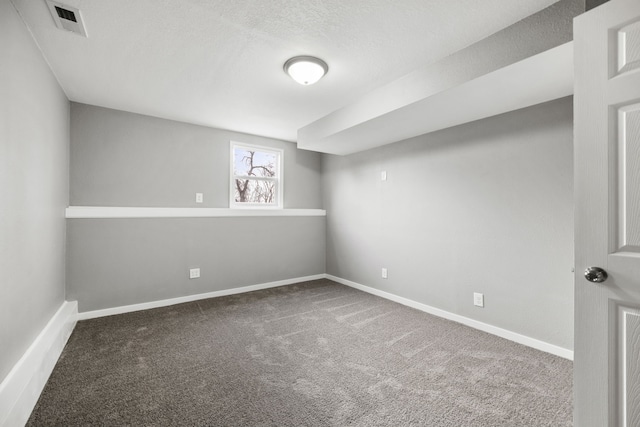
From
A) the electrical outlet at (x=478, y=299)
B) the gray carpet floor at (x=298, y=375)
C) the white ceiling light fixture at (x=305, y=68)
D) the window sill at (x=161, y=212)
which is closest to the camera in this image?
the gray carpet floor at (x=298, y=375)

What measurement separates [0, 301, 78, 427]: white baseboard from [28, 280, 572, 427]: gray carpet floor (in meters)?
0.07

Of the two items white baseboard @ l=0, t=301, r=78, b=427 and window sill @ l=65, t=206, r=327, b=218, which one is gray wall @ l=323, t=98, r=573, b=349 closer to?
window sill @ l=65, t=206, r=327, b=218

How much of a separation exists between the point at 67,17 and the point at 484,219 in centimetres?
353

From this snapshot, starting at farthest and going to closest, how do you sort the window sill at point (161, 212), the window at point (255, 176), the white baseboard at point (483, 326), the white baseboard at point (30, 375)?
the window at point (255, 176), the window sill at point (161, 212), the white baseboard at point (483, 326), the white baseboard at point (30, 375)

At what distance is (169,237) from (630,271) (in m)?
3.92

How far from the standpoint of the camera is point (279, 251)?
4449 mm

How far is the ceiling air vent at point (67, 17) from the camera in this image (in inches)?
64.4

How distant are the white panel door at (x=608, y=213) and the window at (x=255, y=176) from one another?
3.71 m

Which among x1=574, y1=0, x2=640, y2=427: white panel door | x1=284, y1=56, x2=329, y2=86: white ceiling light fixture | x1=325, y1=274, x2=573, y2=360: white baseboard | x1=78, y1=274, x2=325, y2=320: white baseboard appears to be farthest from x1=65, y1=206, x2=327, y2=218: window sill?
x1=574, y1=0, x2=640, y2=427: white panel door

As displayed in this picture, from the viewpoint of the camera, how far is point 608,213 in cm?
119

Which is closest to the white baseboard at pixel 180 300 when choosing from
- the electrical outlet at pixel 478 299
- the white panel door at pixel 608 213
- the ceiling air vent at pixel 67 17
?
the electrical outlet at pixel 478 299

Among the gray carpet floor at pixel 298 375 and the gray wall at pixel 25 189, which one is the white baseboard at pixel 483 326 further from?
the gray wall at pixel 25 189

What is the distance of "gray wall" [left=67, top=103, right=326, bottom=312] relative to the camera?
10.1 ft

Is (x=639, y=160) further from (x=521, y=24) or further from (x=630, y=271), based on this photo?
(x=521, y=24)
